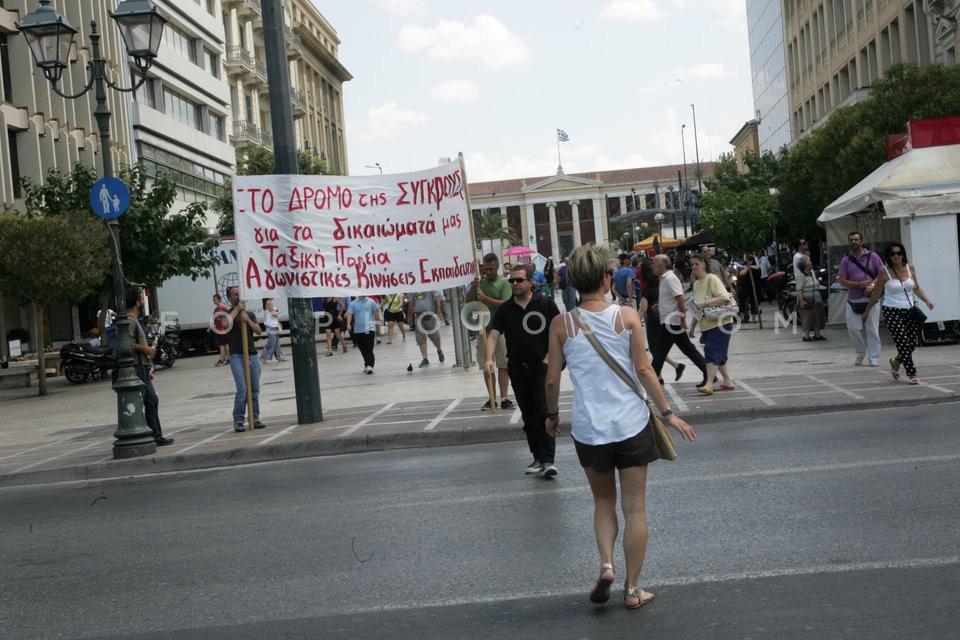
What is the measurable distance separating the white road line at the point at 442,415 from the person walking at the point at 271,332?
40.5 feet

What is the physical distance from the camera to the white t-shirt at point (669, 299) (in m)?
13.2

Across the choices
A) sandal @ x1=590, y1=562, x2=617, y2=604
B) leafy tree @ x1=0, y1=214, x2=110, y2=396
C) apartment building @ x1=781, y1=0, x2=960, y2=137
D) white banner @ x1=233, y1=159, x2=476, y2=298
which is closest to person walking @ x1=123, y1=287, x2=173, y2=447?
white banner @ x1=233, y1=159, x2=476, y2=298

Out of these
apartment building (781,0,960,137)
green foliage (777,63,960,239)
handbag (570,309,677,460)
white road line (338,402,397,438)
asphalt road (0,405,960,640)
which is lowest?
asphalt road (0,405,960,640)

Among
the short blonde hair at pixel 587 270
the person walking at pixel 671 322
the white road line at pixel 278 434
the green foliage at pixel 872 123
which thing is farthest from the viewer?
the green foliage at pixel 872 123

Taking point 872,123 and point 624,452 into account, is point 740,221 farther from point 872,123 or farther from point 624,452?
point 624,452

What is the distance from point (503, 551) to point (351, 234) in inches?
300

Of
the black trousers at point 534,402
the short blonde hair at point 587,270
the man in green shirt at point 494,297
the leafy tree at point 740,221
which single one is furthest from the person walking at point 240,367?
the leafy tree at point 740,221

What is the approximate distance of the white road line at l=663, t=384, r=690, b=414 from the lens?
38.5 feet

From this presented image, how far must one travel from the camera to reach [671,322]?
13.3 metres

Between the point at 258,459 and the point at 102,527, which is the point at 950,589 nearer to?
the point at 102,527

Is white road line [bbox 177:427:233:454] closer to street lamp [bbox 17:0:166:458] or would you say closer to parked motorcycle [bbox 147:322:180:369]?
street lamp [bbox 17:0:166:458]

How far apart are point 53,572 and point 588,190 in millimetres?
143322

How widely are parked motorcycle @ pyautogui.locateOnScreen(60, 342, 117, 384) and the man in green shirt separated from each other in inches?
587

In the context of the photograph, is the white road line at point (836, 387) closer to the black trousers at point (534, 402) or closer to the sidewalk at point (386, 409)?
the sidewalk at point (386, 409)
